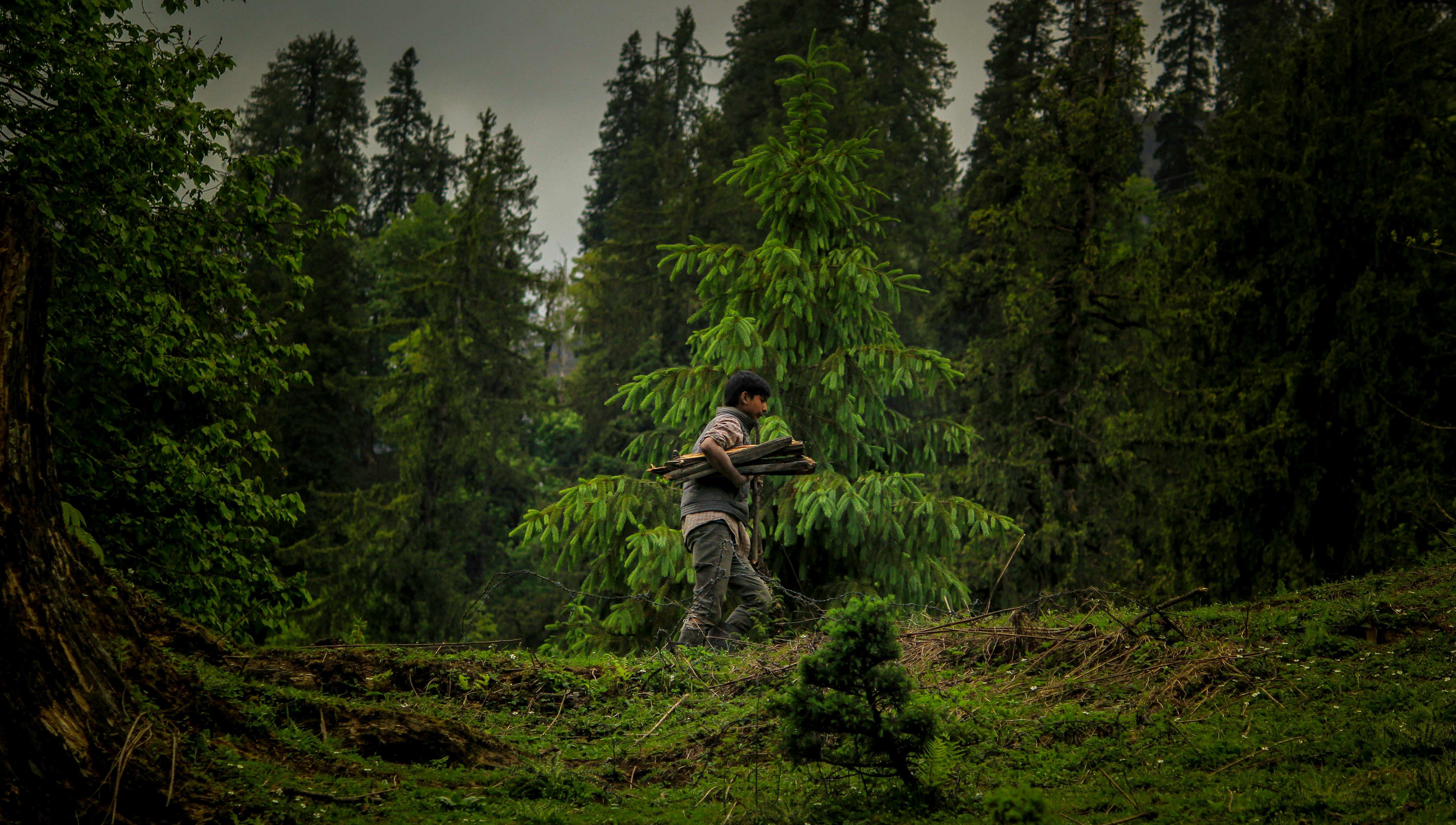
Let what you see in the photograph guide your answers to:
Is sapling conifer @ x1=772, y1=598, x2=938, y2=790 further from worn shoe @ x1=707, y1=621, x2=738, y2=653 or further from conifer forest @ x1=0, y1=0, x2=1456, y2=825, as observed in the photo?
worn shoe @ x1=707, y1=621, x2=738, y2=653

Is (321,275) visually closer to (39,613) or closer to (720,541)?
(720,541)

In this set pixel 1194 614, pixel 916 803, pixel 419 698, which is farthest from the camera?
pixel 1194 614

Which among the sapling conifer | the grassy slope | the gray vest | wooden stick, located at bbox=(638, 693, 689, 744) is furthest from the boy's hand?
the sapling conifer

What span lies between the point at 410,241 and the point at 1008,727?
34436 millimetres

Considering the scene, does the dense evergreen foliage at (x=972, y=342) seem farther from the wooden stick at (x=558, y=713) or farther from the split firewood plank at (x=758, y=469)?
→ the wooden stick at (x=558, y=713)

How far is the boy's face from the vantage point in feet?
23.4

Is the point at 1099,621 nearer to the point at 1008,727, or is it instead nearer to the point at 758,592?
the point at 1008,727

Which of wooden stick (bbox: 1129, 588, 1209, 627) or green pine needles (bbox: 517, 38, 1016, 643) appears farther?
green pine needles (bbox: 517, 38, 1016, 643)

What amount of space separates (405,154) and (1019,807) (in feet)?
144

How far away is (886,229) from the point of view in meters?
28.1

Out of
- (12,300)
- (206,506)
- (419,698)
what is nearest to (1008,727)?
(419,698)

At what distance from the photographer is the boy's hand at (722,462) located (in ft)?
21.5

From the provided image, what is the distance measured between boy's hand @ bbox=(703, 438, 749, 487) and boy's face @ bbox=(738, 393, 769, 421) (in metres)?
0.59

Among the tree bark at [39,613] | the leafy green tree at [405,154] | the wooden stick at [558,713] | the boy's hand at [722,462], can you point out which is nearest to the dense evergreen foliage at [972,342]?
the tree bark at [39,613]
